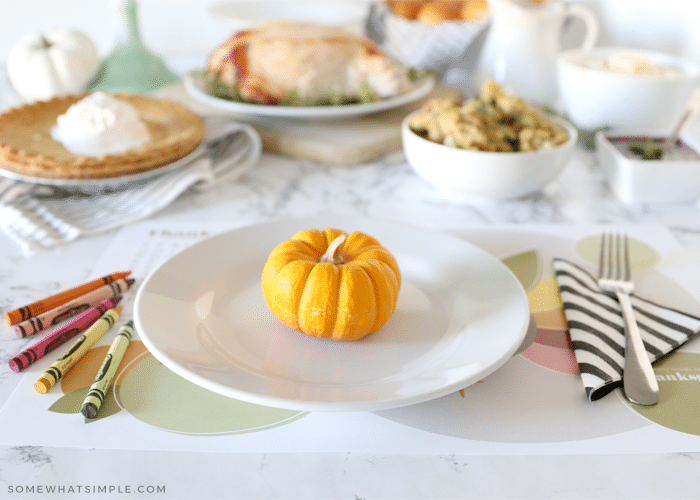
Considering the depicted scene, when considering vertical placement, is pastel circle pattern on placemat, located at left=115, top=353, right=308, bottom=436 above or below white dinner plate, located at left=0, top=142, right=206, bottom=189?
above

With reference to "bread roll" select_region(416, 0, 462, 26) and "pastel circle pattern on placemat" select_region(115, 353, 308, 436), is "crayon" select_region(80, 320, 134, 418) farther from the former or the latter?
"bread roll" select_region(416, 0, 462, 26)

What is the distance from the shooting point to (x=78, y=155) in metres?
1.19

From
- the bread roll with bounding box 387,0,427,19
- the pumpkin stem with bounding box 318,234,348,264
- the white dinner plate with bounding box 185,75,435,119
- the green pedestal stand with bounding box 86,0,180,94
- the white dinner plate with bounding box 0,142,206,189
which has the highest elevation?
the pumpkin stem with bounding box 318,234,348,264

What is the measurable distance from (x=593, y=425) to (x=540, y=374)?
0.09m

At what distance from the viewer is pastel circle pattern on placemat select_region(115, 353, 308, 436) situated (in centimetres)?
63

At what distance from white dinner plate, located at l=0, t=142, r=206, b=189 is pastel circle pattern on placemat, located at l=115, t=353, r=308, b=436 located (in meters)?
0.58

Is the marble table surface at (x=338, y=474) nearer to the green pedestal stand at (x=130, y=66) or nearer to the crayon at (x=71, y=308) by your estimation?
the crayon at (x=71, y=308)

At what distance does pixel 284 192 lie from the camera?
52.2 inches

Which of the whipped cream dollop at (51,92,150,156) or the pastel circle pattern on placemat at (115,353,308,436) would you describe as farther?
the whipped cream dollop at (51,92,150,156)

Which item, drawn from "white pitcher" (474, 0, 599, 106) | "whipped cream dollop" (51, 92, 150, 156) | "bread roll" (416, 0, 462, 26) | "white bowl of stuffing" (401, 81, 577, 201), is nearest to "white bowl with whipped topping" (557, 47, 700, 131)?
"white pitcher" (474, 0, 599, 106)

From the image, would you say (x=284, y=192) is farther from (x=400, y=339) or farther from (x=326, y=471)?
(x=326, y=471)

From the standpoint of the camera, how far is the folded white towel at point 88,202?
3.50ft

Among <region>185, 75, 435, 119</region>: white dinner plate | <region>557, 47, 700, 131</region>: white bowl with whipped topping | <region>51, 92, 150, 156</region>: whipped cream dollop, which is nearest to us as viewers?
<region>51, 92, 150, 156</region>: whipped cream dollop

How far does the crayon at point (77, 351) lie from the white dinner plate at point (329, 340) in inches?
3.8
